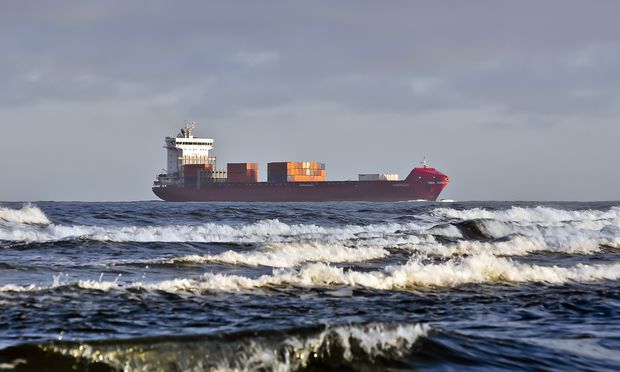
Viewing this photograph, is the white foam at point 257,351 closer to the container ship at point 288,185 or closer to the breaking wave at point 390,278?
the breaking wave at point 390,278

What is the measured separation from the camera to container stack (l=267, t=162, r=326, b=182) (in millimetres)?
100588

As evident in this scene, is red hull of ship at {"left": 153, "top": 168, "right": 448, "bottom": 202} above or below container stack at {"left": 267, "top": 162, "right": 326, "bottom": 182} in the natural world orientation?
below

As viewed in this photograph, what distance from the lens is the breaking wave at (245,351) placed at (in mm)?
6391

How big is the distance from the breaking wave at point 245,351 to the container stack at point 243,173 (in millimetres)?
94995

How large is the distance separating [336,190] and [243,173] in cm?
1549

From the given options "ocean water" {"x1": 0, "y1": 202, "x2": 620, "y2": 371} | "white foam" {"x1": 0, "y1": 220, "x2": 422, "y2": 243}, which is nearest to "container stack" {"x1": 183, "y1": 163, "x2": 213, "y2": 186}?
"white foam" {"x1": 0, "y1": 220, "x2": 422, "y2": 243}

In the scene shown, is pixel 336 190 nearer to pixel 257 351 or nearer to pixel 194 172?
pixel 194 172

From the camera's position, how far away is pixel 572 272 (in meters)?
14.9

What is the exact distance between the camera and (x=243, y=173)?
102 m

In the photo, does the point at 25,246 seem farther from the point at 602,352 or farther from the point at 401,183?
the point at 401,183

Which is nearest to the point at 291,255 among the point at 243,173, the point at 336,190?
the point at 336,190

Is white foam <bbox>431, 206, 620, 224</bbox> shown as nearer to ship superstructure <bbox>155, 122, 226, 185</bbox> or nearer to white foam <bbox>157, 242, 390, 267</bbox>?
white foam <bbox>157, 242, 390, 267</bbox>

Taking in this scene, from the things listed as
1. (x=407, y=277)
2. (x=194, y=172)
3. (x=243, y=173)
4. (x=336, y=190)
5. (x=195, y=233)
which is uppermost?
(x=194, y=172)

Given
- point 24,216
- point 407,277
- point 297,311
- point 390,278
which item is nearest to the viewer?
point 297,311
